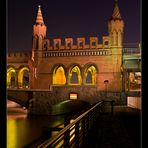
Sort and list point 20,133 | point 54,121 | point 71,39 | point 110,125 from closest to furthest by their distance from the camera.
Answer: point 110,125 → point 20,133 → point 54,121 → point 71,39

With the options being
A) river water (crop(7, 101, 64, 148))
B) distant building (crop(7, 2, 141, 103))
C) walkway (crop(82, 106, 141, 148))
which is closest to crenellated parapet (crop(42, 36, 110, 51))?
distant building (crop(7, 2, 141, 103))

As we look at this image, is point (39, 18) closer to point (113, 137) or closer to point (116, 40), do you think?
point (116, 40)

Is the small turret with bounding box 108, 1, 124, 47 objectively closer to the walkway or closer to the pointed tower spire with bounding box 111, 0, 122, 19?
the pointed tower spire with bounding box 111, 0, 122, 19

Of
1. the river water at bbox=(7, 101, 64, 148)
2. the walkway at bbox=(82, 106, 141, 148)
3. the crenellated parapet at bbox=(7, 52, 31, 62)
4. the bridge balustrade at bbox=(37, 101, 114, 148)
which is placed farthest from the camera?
the crenellated parapet at bbox=(7, 52, 31, 62)

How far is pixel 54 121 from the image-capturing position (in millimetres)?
25594

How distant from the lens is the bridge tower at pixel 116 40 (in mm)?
25906

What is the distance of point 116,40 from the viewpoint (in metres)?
26.3

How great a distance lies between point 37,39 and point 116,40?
8.56 meters

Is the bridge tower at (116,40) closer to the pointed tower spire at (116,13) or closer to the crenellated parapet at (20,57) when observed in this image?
the pointed tower spire at (116,13)

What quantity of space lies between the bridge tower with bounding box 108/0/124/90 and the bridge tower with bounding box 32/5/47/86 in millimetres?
7336

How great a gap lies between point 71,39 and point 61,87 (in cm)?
503

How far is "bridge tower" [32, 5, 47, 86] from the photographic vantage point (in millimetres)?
28359
